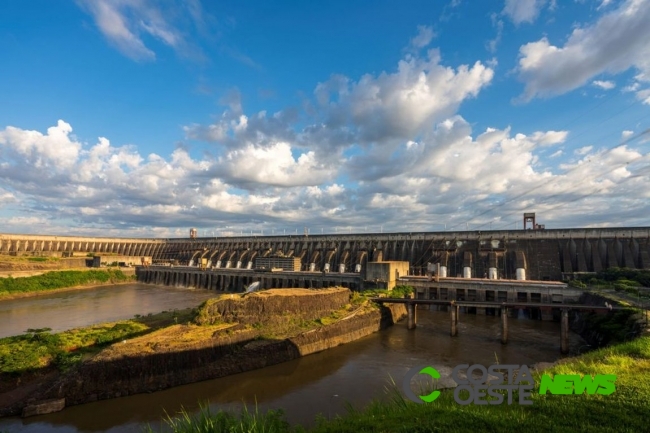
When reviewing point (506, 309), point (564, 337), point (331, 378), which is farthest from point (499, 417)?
point (506, 309)

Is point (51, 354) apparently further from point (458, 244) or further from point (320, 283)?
point (458, 244)

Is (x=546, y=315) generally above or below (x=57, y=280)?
above

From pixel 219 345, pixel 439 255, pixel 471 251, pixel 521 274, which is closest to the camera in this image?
pixel 219 345

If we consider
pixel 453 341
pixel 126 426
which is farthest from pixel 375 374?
pixel 126 426

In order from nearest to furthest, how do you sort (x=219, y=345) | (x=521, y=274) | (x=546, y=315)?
(x=219, y=345)
(x=546, y=315)
(x=521, y=274)

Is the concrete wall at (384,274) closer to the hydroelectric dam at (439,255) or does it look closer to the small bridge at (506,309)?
the hydroelectric dam at (439,255)

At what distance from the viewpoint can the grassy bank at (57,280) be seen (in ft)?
188

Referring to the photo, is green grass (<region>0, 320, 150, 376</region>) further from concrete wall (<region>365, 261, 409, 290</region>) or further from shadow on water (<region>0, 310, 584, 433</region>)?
concrete wall (<region>365, 261, 409, 290</region>)

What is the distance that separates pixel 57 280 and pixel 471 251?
74694 millimetres

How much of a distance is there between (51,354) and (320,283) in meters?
38.2

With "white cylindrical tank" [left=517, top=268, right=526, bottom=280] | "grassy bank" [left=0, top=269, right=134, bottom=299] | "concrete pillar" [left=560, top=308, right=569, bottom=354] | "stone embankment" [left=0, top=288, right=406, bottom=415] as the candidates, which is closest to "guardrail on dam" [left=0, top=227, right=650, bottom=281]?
"white cylindrical tank" [left=517, top=268, right=526, bottom=280]

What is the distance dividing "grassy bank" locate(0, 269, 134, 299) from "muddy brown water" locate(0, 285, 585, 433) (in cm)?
3131

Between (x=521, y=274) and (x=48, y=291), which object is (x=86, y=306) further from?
(x=521, y=274)

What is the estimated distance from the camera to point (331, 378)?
878 inches
